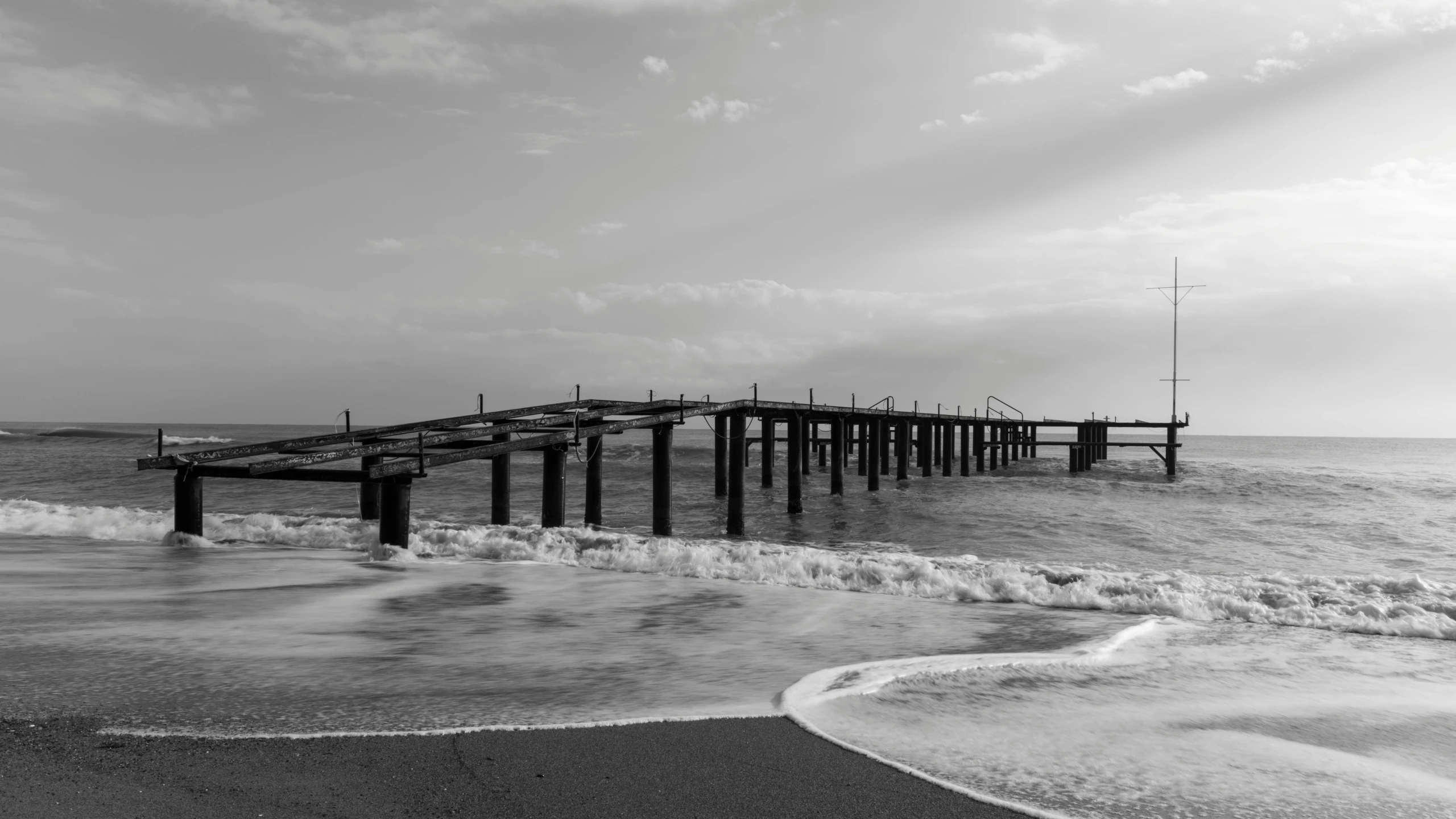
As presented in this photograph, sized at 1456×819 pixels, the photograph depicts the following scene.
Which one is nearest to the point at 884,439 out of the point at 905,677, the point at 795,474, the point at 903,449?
the point at 903,449

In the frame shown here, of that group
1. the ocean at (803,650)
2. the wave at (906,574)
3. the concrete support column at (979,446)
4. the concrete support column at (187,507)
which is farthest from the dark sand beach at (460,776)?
the concrete support column at (979,446)

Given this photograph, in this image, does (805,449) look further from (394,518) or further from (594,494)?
(394,518)

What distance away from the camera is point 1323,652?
7066mm

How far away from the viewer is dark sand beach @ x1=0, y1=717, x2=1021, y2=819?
3.45 m

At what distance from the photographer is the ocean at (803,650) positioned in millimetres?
4371

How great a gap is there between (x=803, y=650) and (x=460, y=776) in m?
3.46

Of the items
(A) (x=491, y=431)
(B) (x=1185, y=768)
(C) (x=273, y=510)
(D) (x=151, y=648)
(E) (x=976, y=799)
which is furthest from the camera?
(C) (x=273, y=510)

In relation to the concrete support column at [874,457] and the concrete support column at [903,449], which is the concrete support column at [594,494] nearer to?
the concrete support column at [874,457]

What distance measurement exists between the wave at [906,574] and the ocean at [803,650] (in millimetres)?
53

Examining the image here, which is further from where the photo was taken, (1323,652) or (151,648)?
(1323,652)

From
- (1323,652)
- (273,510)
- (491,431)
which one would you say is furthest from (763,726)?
(273,510)

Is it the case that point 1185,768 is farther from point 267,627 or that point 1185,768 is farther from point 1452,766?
point 267,627

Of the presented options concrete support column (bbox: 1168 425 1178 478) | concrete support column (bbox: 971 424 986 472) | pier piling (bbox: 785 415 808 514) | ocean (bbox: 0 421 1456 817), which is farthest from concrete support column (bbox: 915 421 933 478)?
ocean (bbox: 0 421 1456 817)

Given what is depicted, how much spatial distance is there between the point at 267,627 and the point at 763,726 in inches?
187
